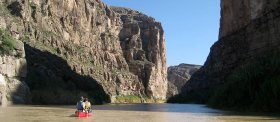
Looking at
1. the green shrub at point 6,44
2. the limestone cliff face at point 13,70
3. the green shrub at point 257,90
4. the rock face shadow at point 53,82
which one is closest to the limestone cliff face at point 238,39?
the green shrub at point 257,90

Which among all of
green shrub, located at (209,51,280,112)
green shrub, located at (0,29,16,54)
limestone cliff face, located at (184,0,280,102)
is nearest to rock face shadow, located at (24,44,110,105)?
green shrub, located at (0,29,16,54)

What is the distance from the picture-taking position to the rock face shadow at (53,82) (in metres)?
106

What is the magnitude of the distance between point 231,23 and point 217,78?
19.8 m

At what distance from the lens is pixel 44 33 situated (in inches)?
5906

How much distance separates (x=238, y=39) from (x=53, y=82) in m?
47.8

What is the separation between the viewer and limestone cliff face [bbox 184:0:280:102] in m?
88.9

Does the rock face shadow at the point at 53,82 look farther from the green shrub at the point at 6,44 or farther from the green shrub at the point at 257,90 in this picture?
the green shrub at the point at 257,90

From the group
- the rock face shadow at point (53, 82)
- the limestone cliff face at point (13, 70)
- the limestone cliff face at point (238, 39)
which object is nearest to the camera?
the limestone cliff face at point (13, 70)

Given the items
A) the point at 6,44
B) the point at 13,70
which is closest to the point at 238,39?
the point at 13,70

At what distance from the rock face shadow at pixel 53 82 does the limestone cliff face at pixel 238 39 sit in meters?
32.5

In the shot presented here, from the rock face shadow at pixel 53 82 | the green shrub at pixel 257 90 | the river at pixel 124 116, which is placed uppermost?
the rock face shadow at pixel 53 82

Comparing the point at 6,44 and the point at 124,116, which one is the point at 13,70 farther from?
the point at 124,116

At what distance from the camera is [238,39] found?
11450 centimetres

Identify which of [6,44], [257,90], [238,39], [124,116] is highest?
[238,39]
